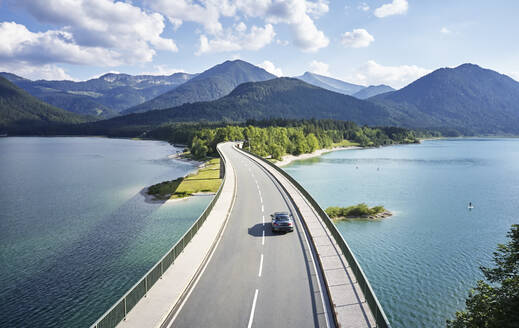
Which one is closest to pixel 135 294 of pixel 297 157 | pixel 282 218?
pixel 282 218

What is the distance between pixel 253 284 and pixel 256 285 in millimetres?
210

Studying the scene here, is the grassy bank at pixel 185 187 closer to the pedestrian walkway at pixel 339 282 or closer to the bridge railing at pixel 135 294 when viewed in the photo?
the pedestrian walkway at pixel 339 282

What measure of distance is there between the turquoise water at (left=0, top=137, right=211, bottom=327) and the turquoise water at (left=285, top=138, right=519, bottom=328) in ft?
74.2

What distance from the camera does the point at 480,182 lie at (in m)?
76.4

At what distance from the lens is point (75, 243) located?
36719mm

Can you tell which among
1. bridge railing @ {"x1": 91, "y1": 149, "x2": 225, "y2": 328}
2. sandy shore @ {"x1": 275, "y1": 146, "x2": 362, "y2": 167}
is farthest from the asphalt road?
sandy shore @ {"x1": 275, "y1": 146, "x2": 362, "y2": 167}

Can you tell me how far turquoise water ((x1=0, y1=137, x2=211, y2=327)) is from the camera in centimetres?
2341

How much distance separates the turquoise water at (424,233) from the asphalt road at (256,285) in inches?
356

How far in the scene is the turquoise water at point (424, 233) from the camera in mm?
24078

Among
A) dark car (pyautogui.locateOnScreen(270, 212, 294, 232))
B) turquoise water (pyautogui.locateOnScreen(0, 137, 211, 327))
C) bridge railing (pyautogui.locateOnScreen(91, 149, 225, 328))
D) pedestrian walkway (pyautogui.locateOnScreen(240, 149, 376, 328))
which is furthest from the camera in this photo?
dark car (pyautogui.locateOnScreen(270, 212, 294, 232))

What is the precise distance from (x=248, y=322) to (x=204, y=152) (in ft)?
370

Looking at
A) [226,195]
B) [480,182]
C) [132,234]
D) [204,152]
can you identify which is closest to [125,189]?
[132,234]

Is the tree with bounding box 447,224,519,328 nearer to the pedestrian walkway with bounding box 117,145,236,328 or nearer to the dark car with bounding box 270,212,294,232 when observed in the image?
the dark car with bounding box 270,212,294,232

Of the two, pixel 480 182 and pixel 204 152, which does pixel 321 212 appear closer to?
pixel 480 182
